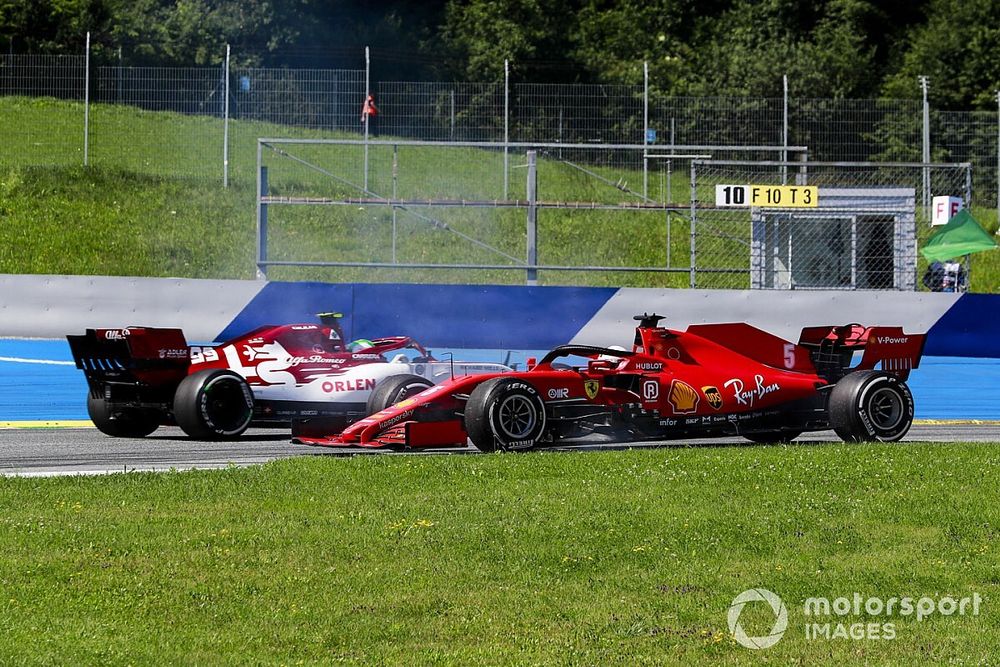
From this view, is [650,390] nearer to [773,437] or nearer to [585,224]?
[773,437]

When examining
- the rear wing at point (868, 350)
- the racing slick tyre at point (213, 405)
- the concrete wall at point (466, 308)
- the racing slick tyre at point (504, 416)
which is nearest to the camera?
the racing slick tyre at point (504, 416)

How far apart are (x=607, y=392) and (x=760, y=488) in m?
2.68

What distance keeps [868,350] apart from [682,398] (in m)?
1.84

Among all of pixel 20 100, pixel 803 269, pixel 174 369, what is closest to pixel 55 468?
pixel 174 369

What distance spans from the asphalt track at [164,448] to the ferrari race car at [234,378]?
0.70 ft

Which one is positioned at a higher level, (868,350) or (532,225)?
(532,225)

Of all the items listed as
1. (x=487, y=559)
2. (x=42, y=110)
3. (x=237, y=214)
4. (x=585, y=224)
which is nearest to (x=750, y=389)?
(x=487, y=559)

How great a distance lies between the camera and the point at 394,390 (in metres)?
11.7

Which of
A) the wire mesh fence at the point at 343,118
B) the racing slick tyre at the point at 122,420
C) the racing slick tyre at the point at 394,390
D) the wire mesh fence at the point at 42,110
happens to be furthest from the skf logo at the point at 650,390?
the wire mesh fence at the point at 42,110

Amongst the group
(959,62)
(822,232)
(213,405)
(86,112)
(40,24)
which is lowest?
(213,405)

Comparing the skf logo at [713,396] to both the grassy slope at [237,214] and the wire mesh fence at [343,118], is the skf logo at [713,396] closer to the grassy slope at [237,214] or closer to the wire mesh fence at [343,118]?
the grassy slope at [237,214]

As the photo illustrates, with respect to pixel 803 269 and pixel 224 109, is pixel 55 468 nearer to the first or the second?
pixel 803 269

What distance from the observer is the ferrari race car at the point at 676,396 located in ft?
35.1

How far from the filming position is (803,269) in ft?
63.5
